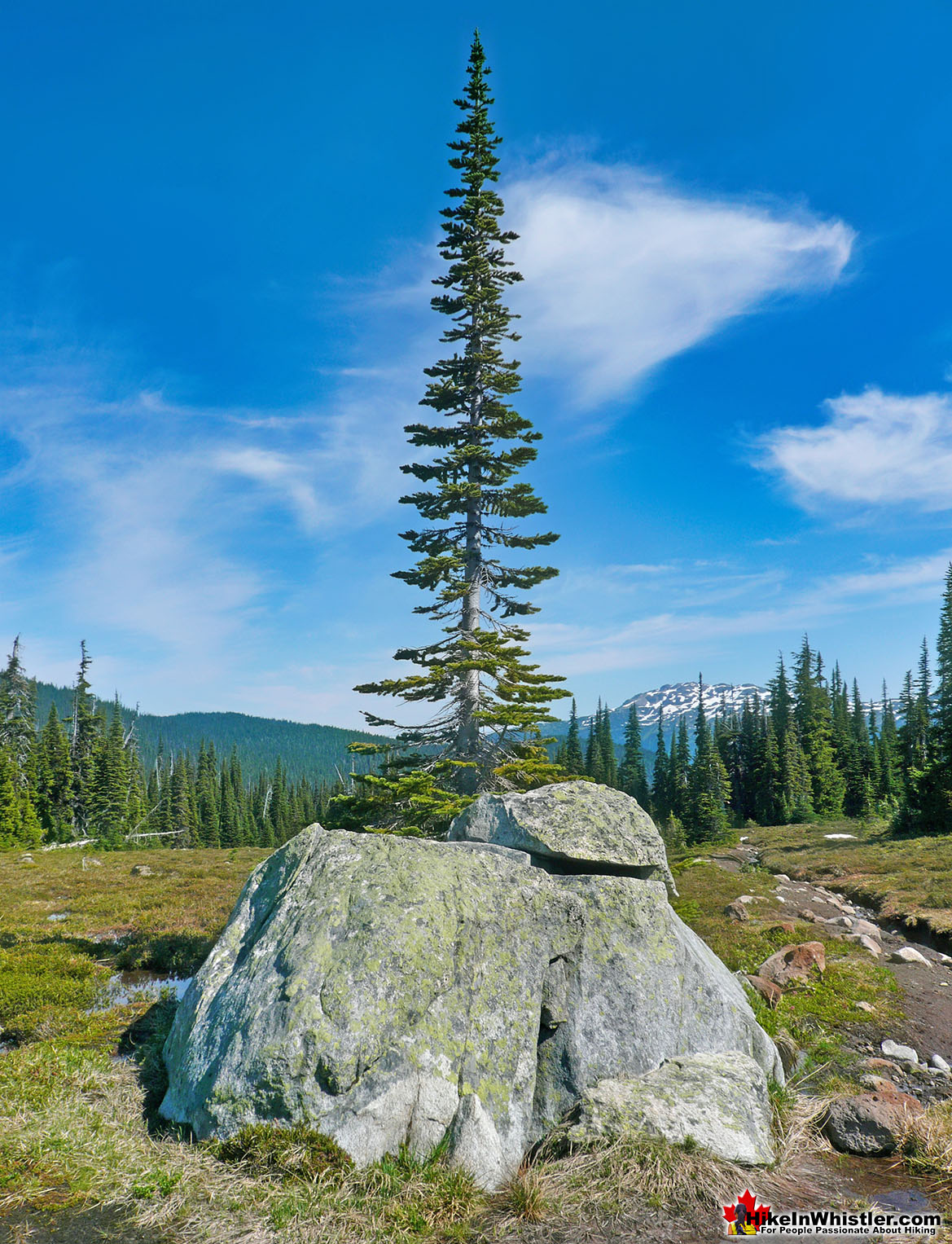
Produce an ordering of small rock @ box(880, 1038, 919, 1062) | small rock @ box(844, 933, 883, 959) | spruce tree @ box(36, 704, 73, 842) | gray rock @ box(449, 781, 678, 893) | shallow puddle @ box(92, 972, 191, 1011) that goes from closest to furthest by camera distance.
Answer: gray rock @ box(449, 781, 678, 893), small rock @ box(880, 1038, 919, 1062), shallow puddle @ box(92, 972, 191, 1011), small rock @ box(844, 933, 883, 959), spruce tree @ box(36, 704, 73, 842)

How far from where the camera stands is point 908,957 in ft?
52.7

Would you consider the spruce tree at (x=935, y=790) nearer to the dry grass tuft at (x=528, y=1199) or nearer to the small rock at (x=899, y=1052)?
the small rock at (x=899, y=1052)

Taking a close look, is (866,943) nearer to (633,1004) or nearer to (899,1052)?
(899,1052)

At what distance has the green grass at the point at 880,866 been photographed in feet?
75.6

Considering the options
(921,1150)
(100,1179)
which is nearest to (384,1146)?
(100,1179)

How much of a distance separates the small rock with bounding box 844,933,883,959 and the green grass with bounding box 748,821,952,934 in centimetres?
313

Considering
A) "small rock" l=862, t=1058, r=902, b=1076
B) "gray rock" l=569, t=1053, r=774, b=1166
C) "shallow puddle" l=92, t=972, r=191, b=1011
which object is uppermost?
"gray rock" l=569, t=1053, r=774, b=1166

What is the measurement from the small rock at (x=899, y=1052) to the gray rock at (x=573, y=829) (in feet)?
13.7

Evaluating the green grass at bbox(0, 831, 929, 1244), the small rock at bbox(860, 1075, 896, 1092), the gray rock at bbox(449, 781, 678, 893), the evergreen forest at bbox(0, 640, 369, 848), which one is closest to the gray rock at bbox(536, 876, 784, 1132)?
the gray rock at bbox(449, 781, 678, 893)

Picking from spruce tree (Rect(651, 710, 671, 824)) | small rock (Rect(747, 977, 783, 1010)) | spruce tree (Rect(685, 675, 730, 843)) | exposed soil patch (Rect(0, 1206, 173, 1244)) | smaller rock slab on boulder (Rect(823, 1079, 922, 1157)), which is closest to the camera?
exposed soil patch (Rect(0, 1206, 173, 1244))

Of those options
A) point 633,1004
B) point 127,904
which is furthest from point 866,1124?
point 127,904

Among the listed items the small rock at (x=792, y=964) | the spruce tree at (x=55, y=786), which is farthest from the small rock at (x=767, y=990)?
the spruce tree at (x=55, y=786)

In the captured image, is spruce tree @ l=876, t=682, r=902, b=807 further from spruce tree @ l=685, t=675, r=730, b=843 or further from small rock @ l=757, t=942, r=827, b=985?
small rock @ l=757, t=942, r=827, b=985

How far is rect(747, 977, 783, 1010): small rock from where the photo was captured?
12.9 m
